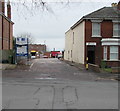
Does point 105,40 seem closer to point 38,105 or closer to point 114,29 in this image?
point 114,29

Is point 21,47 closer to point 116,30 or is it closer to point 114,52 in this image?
point 114,52

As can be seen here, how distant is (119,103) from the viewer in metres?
10.5

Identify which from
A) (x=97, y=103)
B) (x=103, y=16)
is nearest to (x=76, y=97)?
(x=97, y=103)

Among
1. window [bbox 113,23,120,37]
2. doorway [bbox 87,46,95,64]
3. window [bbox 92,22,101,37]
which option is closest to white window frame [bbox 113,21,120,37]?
window [bbox 113,23,120,37]

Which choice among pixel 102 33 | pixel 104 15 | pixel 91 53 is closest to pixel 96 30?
pixel 102 33

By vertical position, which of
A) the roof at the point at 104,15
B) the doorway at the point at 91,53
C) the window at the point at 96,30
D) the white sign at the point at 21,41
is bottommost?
the doorway at the point at 91,53

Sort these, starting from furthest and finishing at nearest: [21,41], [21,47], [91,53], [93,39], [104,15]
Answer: [91,53] → [104,15] → [93,39] → [21,47] → [21,41]

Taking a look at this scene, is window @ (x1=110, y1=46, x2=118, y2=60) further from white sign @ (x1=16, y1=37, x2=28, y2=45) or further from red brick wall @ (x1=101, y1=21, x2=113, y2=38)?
white sign @ (x1=16, y1=37, x2=28, y2=45)

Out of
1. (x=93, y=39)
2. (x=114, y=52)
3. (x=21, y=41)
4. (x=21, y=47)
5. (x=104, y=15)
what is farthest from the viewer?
(x=104, y=15)

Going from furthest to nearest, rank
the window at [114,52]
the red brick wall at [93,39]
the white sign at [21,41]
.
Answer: the red brick wall at [93,39], the white sign at [21,41], the window at [114,52]

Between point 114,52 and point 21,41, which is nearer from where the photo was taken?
point 114,52

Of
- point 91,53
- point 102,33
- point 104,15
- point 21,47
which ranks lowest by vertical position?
point 91,53

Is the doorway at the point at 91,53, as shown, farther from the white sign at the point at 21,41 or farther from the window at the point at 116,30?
the white sign at the point at 21,41

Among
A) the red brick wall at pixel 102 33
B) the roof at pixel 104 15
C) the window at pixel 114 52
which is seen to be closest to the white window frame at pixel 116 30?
the red brick wall at pixel 102 33
